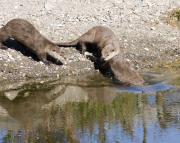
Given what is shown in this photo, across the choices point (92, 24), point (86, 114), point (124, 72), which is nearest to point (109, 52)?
point (124, 72)

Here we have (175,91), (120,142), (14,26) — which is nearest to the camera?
(120,142)

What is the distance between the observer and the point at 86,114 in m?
7.89

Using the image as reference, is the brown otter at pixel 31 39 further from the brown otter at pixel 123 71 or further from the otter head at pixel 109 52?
the brown otter at pixel 123 71

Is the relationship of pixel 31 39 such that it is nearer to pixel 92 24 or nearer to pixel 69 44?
pixel 69 44

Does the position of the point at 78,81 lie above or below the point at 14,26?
below

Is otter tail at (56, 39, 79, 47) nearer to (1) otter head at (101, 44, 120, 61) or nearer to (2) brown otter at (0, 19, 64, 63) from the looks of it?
(2) brown otter at (0, 19, 64, 63)

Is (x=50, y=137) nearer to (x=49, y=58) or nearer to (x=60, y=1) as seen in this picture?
(x=49, y=58)

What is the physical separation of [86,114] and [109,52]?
7.75ft

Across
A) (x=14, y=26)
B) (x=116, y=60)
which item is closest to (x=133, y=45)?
(x=116, y=60)

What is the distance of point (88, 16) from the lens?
11.8m

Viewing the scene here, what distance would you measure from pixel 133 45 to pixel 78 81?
1.72 m

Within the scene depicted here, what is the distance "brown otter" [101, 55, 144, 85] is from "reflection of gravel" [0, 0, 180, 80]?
415 mm

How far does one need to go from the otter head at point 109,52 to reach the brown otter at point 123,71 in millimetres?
81

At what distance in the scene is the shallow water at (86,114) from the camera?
7.02m
